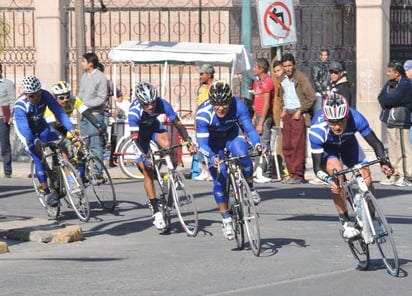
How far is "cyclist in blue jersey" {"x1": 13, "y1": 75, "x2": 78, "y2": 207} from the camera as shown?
50.5 feet

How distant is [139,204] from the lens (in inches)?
677

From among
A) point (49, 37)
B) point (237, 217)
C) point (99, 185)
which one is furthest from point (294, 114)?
point (237, 217)

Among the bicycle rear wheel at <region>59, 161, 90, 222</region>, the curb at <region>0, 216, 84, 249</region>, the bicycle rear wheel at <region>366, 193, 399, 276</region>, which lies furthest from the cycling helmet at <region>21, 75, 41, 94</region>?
the bicycle rear wheel at <region>366, 193, 399, 276</region>

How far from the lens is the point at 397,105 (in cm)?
1927

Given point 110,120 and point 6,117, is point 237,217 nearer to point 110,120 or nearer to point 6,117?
point 6,117

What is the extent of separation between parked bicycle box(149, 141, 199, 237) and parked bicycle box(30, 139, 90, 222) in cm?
119

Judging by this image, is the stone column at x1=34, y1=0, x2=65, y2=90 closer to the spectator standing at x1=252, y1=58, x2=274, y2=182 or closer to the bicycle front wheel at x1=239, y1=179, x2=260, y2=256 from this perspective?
the spectator standing at x1=252, y1=58, x2=274, y2=182

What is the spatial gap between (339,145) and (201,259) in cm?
176

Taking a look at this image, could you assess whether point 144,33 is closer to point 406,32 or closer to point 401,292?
point 406,32

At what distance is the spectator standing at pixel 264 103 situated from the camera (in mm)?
20016

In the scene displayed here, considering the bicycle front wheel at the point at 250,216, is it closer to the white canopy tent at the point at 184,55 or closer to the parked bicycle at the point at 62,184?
the parked bicycle at the point at 62,184

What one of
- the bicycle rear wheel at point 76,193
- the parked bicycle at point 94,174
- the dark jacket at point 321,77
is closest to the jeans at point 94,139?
the parked bicycle at point 94,174

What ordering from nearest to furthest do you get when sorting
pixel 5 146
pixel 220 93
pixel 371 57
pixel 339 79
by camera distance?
pixel 220 93 → pixel 339 79 → pixel 5 146 → pixel 371 57

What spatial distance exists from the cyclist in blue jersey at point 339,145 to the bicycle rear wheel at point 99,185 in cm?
480
